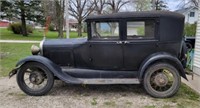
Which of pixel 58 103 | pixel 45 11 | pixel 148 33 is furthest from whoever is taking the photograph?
pixel 45 11

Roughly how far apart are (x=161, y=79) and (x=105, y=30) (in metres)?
1.48

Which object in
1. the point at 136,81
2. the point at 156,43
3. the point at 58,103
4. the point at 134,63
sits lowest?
the point at 58,103

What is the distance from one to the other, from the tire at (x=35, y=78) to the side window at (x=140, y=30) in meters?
1.79

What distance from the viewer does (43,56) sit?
201 inches

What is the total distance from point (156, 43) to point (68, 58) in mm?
1802

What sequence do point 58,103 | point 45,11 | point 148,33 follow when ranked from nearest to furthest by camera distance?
point 58,103 → point 148,33 → point 45,11

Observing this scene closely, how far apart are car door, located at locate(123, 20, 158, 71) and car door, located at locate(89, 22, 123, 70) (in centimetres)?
17

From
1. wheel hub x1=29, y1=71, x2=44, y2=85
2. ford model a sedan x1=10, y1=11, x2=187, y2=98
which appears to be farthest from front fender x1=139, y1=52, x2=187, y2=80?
wheel hub x1=29, y1=71, x2=44, y2=85

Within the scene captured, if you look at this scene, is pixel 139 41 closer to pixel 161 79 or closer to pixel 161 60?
pixel 161 60

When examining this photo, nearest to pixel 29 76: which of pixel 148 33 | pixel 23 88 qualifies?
pixel 23 88

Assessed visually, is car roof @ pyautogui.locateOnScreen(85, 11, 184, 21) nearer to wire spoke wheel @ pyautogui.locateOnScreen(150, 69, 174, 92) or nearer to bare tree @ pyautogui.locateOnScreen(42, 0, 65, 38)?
wire spoke wheel @ pyautogui.locateOnScreen(150, 69, 174, 92)

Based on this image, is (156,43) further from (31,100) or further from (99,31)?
(31,100)

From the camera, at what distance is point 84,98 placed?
4.77 m

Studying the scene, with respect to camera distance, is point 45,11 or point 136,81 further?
point 45,11
